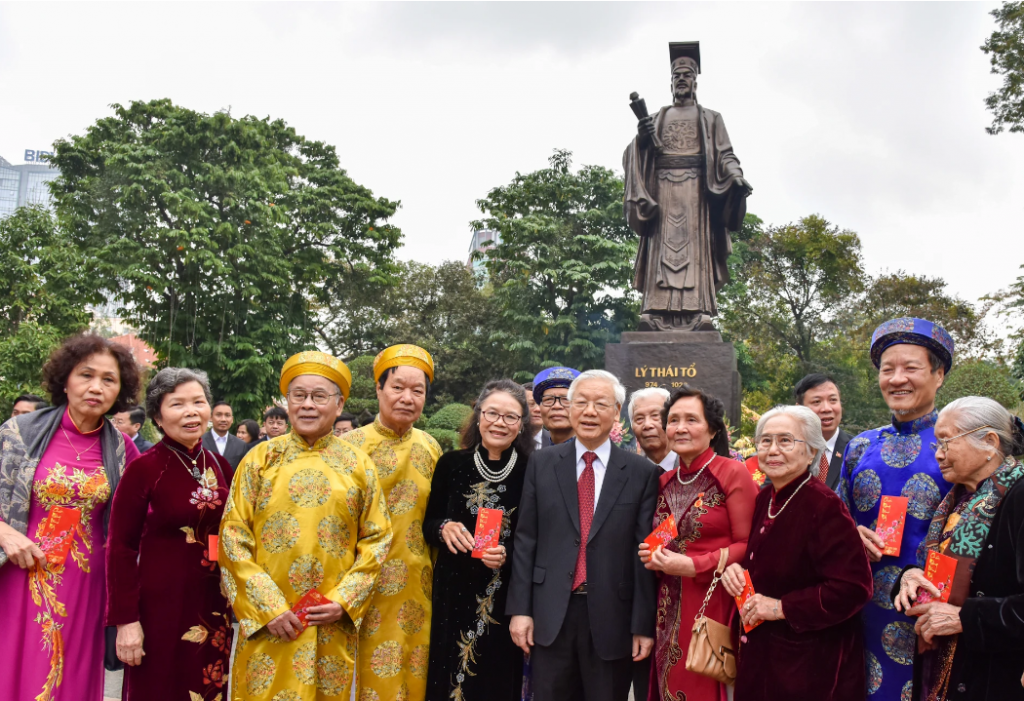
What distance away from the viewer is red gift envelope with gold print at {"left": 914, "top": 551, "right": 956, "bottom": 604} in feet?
8.71

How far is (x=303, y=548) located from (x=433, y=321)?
22.9 m

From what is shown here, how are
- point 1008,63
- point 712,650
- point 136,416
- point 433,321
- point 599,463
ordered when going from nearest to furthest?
point 712,650 < point 599,463 < point 136,416 < point 1008,63 < point 433,321

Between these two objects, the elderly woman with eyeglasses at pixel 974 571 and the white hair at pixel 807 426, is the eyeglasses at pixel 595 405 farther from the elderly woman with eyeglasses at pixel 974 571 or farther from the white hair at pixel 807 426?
the elderly woman with eyeglasses at pixel 974 571

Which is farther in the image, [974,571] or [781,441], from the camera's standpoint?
[781,441]

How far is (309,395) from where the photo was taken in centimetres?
328

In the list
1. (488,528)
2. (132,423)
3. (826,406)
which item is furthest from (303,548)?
(132,423)

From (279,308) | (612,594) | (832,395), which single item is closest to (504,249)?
(279,308)

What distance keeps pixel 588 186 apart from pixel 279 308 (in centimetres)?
950

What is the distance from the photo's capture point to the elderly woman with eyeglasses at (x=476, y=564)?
133 inches

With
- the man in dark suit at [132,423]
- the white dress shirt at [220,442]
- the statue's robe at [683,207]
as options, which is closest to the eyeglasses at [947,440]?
the man in dark suit at [132,423]

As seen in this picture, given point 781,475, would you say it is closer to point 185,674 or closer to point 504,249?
point 185,674

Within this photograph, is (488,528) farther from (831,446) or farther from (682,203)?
(682,203)

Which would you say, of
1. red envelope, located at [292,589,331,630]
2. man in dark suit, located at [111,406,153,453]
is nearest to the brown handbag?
red envelope, located at [292,589,331,630]

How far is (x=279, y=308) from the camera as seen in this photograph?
20.7 m
